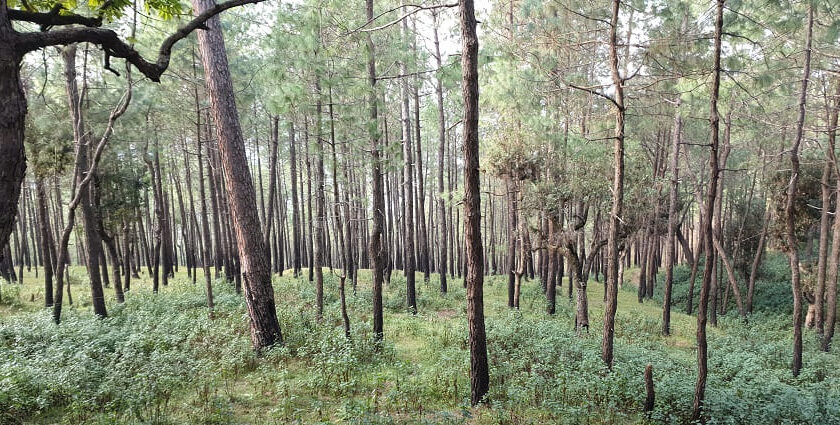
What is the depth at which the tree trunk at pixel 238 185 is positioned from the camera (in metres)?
8.47

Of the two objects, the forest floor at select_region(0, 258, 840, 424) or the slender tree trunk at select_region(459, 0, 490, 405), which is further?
the slender tree trunk at select_region(459, 0, 490, 405)

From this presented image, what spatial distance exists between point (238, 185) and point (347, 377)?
462 centimetres

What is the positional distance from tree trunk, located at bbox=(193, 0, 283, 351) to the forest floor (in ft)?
1.98

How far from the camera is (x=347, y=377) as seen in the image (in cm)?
736

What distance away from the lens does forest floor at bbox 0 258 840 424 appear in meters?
5.99

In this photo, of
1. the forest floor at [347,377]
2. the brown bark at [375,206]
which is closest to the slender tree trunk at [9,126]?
the forest floor at [347,377]

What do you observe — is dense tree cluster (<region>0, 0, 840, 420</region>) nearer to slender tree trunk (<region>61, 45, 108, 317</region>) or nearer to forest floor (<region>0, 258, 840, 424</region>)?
slender tree trunk (<region>61, 45, 108, 317</region>)

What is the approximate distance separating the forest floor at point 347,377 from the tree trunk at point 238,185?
1.98 feet

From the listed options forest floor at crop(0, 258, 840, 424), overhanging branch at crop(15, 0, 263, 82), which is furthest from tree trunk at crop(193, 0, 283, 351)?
overhanging branch at crop(15, 0, 263, 82)

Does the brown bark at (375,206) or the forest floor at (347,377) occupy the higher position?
the brown bark at (375,206)

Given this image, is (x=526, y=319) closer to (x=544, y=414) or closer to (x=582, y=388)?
(x=582, y=388)

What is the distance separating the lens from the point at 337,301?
1558 centimetres

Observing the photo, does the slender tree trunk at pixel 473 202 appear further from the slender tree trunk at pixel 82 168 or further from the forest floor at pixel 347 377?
the slender tree trunk at pixel 82 168

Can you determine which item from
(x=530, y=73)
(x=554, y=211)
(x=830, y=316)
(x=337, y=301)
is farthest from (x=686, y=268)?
(x=337, y=301)
